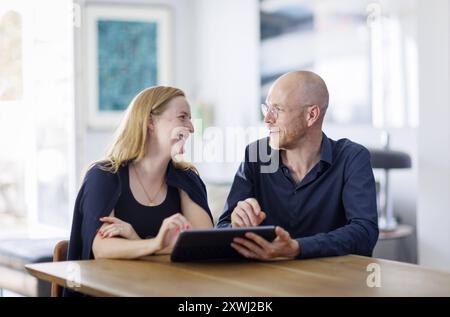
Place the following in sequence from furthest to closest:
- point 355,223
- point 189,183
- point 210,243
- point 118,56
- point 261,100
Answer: point 118,56 < point 261,100 < point 189,183 < point 355,223 < point 210,243

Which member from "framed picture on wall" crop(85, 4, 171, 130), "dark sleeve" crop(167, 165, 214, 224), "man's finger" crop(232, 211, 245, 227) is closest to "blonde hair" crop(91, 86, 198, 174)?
"dark sleeve" crop(167, 165, 214, 224)

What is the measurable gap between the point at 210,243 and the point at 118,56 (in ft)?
15.0

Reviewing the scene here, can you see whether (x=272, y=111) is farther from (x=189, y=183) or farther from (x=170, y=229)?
(x=170, y=229)

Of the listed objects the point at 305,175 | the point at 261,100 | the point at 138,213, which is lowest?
the point at 138,213

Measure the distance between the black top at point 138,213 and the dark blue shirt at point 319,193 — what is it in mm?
214

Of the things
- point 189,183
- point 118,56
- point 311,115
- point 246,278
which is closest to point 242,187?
point 189,183

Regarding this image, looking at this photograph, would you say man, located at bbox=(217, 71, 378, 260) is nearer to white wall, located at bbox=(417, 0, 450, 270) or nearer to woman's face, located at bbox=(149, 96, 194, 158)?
woman's face, located at bbox=(149, 96, 194, 158)

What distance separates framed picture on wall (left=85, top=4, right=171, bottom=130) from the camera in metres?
6.22

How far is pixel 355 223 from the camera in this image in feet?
7.70

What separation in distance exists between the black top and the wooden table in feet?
0.92

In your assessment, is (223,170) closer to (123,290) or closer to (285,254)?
(285,254)

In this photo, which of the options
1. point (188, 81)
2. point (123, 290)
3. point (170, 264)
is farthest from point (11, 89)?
point (123, 290)

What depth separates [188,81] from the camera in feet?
21.6

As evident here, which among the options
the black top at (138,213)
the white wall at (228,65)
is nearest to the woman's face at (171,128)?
the black top at (138,213)
